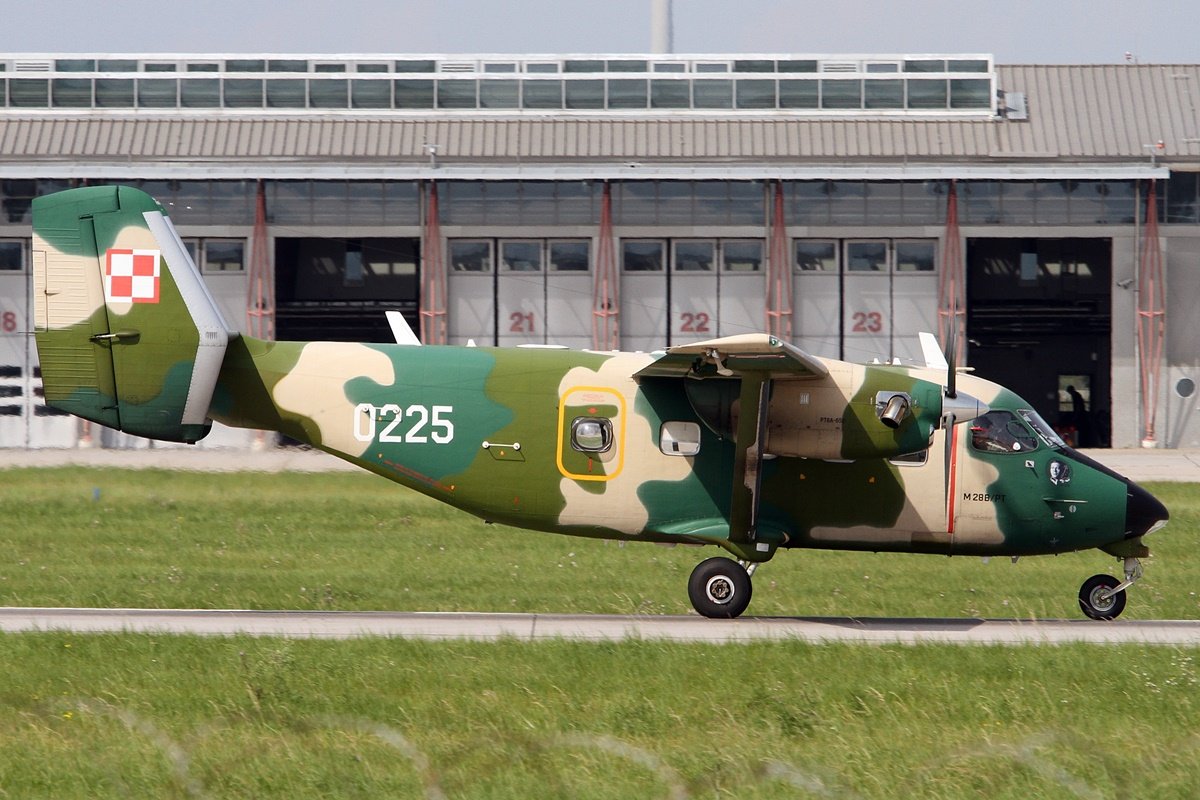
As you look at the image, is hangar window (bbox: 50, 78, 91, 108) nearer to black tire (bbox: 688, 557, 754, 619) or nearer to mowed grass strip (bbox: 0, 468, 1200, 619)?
mowed grass strip (bbox: 0, 468, 1200, 619)

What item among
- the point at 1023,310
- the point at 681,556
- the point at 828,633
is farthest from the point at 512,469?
the point at 1023,310

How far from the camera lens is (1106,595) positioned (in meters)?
19.0

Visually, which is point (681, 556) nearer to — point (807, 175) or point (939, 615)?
point (939, 615)

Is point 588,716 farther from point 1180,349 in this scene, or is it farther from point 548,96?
point 1180,349

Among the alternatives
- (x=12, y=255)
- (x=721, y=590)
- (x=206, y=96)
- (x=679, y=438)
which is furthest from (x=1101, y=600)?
(x=12, y=255)

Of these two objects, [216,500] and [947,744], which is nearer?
[947,744]

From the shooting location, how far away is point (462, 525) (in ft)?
106

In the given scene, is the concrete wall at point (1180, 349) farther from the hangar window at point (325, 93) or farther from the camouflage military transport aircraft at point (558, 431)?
the camouflage military transport aircraft at point (558, 431)

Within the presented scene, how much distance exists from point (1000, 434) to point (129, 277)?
38.9ft

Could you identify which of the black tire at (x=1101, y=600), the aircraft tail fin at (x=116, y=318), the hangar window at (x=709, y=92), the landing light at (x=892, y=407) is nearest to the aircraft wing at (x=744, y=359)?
the landing light at (x=892, y=407)

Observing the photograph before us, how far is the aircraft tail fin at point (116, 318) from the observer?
59.6 feet

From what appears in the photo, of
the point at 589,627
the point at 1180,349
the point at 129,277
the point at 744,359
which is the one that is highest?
the point at 1180,349

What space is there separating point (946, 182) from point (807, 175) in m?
5.81

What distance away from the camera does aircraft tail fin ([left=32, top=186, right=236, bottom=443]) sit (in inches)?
715
